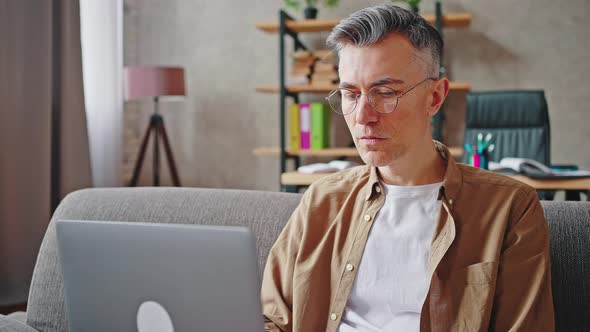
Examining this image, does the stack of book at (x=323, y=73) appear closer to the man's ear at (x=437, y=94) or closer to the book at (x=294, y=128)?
the book at (x=294, y=128)

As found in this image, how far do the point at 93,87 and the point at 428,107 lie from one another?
325 cm

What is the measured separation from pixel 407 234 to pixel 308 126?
2.92 meters

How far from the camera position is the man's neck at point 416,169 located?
1.19m

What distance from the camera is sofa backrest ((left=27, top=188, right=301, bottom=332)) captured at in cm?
145

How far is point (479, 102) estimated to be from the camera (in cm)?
328

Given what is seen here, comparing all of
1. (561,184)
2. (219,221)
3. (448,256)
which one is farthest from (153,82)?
(448,256)

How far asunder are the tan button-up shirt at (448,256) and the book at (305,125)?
2.72 meters

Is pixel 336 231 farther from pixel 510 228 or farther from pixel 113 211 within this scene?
pixel 113 211

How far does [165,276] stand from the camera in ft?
2.67

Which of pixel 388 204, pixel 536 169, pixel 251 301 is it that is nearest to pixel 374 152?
pixel 388 204

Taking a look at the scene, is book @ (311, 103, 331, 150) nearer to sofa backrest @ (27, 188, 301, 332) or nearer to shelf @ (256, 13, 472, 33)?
shelf @ (256, 13, 472, 33)

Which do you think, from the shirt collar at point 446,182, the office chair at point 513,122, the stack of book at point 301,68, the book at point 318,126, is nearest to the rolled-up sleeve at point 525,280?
the shirt collar at point 446,182

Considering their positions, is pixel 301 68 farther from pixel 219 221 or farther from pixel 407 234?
pixel 407 234

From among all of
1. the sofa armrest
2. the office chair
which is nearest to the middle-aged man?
the sofa armrest
